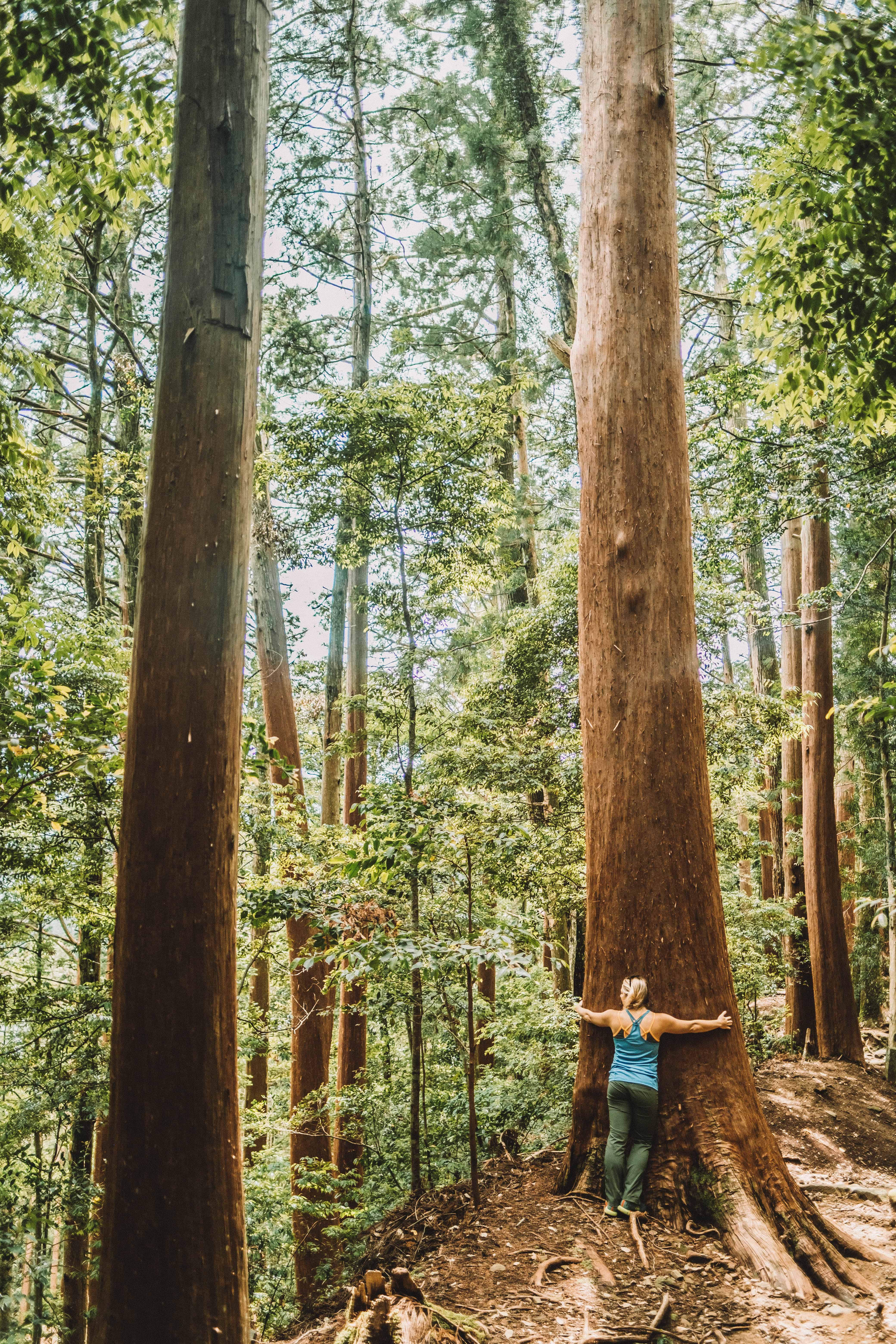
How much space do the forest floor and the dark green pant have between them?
0.16 m

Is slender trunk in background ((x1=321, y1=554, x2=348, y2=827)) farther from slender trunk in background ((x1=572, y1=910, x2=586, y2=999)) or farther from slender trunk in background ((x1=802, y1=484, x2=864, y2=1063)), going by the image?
slender trunk in background ((x1=802, y1=484, x2=864, y2=1063))

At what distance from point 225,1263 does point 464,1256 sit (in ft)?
8.15

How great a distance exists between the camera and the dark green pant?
4340mm

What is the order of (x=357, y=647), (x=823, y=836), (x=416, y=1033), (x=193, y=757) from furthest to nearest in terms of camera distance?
(x=357, y=647) → (x=823, y=836) → (x=416, y=1033) → (x=193, y=757)

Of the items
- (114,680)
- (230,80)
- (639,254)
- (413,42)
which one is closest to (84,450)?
(413,42)

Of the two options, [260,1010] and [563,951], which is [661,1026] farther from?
[260,1010]

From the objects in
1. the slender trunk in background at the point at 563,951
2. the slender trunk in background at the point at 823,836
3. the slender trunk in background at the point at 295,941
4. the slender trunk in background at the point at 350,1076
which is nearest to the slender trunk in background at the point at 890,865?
the slender trunk in background at the point at 823,836

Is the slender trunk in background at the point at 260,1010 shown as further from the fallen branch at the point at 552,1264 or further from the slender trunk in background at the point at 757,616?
the slender trunk in background at the point at 757,616

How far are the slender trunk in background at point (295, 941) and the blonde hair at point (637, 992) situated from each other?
2.04m

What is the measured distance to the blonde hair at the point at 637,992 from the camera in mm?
4496

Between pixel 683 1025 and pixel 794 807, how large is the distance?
12.1m

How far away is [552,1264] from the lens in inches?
153

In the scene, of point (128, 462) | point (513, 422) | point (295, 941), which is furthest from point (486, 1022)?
point (513, 422)

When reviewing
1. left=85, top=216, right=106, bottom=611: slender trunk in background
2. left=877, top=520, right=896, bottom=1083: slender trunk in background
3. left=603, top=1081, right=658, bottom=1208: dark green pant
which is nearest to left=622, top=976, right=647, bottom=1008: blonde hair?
left=603, top=1081, right=658, bottom=1208: dark green pant
